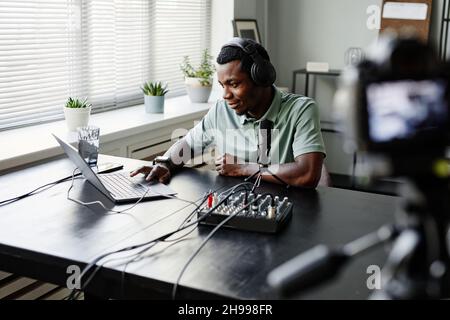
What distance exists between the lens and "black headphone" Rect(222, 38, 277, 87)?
6.55 feet

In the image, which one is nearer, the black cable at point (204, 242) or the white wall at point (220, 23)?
the black cable at point (204, 242)

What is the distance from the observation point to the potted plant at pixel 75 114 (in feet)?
8.41

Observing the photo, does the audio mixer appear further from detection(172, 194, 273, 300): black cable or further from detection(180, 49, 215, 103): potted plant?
detection(180, 49, 215, 103): potted plant

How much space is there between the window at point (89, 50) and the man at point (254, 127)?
0.91m

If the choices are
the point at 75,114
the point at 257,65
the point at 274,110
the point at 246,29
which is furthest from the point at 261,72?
the point at 246,29

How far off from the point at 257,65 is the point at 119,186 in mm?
652

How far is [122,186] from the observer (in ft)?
5.95

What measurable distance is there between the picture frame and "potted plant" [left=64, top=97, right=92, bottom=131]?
1.62 m

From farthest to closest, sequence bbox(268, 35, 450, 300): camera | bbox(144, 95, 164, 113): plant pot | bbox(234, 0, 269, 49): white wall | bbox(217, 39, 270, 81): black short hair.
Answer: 1. bbox(234, 0, 269, 49): white wall
2. bbox(144, 95, 164, 113): plant pot
3. bbox(217, 39, 270, 81): black short hair
4. bbox(268, 35, 450, 300): camera

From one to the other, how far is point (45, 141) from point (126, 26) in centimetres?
116

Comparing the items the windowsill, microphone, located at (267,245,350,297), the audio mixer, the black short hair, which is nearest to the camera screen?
microphone, located at (267,245,350,297)

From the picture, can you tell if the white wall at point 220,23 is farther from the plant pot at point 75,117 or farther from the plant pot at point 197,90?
the plant pot at point 75,117

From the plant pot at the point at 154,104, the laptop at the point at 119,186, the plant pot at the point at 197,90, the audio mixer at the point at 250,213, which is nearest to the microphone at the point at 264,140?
the laptop at the point at 119,186
